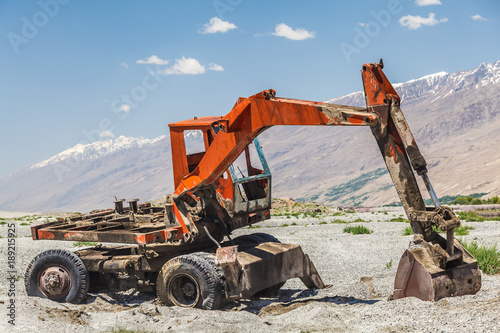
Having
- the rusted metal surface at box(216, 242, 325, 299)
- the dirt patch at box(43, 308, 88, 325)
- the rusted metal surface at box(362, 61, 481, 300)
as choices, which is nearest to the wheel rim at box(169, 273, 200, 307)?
the rusted metal surface at box(216, 242, 325, 299)

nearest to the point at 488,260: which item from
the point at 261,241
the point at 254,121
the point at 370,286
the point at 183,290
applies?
the point at 370,286

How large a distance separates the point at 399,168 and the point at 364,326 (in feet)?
7.31

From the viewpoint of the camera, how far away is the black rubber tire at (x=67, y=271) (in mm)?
9906

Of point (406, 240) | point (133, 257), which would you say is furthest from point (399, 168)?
point (406, 240)

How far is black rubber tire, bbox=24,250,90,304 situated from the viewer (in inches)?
390

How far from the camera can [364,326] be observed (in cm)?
695

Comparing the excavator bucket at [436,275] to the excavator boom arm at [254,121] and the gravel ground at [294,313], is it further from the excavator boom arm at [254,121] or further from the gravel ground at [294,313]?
the excavator boom arm at [254,121]

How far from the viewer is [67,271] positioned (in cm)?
1010

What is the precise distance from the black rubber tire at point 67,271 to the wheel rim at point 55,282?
0.14 ft

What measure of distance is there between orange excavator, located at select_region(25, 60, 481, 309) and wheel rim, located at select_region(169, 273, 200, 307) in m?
0.02

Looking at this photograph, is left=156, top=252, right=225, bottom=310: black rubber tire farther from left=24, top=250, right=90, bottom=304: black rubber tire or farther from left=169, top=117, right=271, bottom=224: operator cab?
left=24, top=250, right=90, bottom=304: black rubber tire

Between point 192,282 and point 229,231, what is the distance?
1.49 m

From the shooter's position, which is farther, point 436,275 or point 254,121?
point 254,121

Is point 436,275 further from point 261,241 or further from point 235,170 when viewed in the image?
point 261,241
